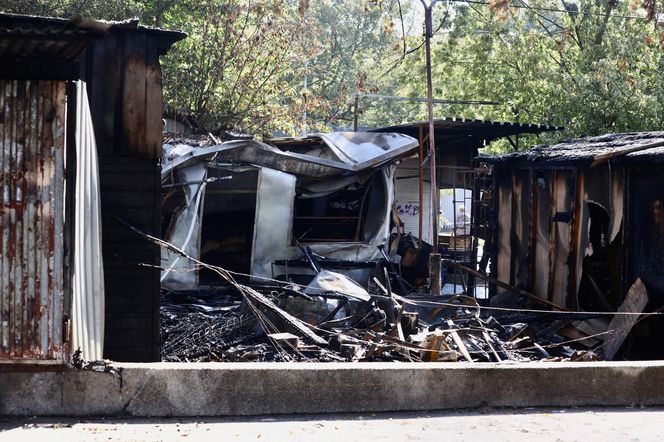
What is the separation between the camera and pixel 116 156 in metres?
8.56

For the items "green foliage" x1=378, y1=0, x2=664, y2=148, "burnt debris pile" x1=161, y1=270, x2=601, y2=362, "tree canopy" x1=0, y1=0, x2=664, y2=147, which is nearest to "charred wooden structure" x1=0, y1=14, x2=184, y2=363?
"burnt debris pile" x1=161, y1=270, x2=601, y2=362

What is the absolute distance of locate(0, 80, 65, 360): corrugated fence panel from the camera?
6.41m

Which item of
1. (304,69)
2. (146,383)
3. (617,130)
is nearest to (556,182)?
(146,383)

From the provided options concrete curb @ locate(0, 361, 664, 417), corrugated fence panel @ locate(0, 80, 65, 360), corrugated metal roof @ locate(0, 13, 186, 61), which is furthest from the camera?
concrete curb @ locate(0, 361, 664, 417)

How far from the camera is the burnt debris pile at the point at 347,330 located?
9344 millimetres

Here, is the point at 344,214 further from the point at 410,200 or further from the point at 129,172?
the point at 129,172

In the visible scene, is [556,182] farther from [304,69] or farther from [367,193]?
[304,69]

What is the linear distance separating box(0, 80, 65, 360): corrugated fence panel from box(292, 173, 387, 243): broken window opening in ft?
36.6

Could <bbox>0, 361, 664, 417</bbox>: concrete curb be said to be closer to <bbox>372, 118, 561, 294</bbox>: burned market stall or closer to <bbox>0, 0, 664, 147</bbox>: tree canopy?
<bbox>372, 118, 561, 294</bbox>: burned market stall

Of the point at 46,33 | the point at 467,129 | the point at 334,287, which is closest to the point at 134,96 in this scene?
the point at 46,33

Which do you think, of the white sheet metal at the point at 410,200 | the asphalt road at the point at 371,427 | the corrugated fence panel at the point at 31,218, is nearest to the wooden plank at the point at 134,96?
the corrugated fence panel at the point at 31,218

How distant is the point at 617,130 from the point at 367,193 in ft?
34.8

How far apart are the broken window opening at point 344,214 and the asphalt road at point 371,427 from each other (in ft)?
35.3

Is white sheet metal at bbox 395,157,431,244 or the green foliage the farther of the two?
white sheet metal at bbox 395,157,431,244
